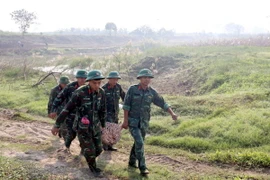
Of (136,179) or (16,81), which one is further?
(16,81)

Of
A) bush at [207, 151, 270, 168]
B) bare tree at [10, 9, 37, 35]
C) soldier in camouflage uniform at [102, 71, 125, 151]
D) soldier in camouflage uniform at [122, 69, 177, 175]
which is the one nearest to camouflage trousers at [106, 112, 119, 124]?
soldier in camouflage uniform at [102, 71, 125, 151]

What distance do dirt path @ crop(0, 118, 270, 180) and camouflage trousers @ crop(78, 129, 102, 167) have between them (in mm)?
414

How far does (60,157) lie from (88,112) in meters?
1.84

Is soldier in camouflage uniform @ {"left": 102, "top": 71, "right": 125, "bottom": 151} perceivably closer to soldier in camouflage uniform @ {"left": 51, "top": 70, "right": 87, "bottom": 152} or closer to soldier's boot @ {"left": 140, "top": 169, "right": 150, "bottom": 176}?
→ soldier in camouflage uniform @ {"left": 51, "top": 70, "right": 87, "bottom": 152}

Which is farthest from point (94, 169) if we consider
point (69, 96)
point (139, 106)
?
point (69, 96)

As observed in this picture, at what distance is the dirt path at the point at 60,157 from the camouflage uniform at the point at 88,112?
2.06 ft

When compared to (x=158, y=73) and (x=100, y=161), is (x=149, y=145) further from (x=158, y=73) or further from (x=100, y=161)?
(x=158, y=73)

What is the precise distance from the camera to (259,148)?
6.81 meters

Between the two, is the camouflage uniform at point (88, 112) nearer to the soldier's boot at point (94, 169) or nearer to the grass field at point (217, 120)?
the soldier's boot at point (94, 169)

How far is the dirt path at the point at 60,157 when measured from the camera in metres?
5.84

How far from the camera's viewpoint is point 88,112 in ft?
17.1

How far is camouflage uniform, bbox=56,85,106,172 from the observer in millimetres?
5190

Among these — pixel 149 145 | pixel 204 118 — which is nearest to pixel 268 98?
pixel 204 118

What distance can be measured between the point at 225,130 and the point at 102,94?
12.2 ft
